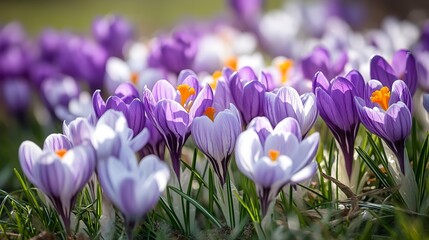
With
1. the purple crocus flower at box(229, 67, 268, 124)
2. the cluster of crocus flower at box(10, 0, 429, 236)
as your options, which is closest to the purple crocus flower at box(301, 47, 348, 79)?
the cluster of crocus flower at box(10, 0, 429, 236)

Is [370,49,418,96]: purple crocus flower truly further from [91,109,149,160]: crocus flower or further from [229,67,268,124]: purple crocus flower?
[91,109,149,160]: crocus flower

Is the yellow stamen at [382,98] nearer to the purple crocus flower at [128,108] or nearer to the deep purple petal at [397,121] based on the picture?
the deep purple petal at [397,121]

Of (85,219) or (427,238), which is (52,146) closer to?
(85,219)

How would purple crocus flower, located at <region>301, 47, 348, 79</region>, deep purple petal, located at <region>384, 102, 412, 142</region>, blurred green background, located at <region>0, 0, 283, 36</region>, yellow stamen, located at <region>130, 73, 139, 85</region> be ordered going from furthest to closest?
1. blurred green background, located at <region>0, 0, 283, 36</region>
2. yellow stamen, located at <region>130, 73, 139, 85</region>
3. purple crocus flower, located at <region>301, 47, 348, 79</region>
4. deep purple petal, located at <region>384, 102, 412, 142</region>

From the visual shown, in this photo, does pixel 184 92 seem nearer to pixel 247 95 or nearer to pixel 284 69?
pixel 247 95

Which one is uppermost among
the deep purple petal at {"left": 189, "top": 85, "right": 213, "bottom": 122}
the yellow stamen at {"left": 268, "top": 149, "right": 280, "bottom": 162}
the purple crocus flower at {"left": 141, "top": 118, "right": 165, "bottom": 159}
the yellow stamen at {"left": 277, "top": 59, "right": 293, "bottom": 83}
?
the deep purple petal at {"left": 189, "top": 85, "right": 213, "bottom": 122}

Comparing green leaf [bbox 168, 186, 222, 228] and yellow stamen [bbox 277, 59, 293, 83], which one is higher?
yellow stamen [bbox 277, 59, 293, 83]
